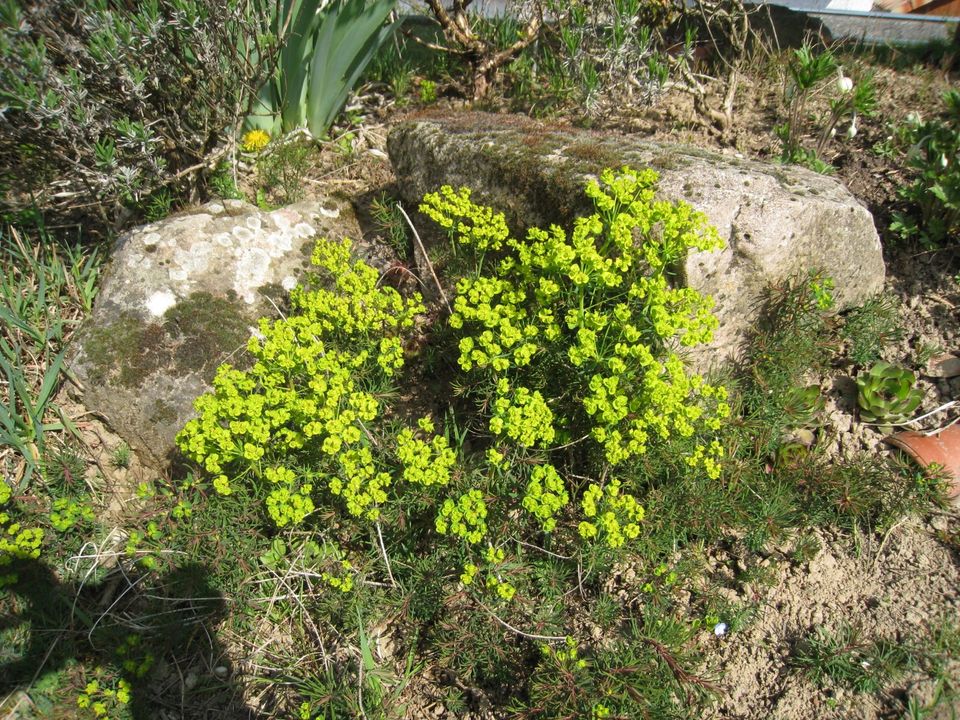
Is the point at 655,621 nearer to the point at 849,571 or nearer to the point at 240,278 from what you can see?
the point at 849,571

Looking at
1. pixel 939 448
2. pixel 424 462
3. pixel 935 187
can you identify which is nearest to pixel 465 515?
pixel 424 462

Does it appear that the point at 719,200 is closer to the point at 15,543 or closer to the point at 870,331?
the point at 870,331

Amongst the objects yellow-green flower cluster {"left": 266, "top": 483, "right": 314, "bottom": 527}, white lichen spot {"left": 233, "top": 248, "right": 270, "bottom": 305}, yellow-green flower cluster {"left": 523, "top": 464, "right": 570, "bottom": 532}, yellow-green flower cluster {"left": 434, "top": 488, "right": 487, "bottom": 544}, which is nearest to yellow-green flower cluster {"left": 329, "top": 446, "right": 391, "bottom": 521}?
yellow-green flower cluster {"left": 266, "top": 483, "right": 314, "bottom": 527}

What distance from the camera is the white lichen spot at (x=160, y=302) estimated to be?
11.1ft

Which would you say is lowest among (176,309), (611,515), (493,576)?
(493,576)

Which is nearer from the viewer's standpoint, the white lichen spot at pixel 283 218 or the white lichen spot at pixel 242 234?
the white lichen spot at pixel 242 234

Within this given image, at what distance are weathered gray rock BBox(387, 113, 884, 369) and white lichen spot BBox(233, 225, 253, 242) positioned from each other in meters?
1.09

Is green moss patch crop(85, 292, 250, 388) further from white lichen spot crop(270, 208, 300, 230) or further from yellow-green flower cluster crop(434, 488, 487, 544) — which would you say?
yellow-green flower cluster crop(434, 488, 487, 544)

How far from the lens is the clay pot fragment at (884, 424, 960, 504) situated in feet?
9.34

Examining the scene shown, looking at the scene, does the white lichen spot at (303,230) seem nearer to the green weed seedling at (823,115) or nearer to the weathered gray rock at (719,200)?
the weathered gray rock at (719,200)

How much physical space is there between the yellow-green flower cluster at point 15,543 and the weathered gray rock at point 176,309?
1.84 feet

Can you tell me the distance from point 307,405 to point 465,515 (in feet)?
2.44

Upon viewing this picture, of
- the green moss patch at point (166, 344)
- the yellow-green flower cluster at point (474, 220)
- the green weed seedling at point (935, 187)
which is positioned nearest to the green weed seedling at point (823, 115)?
the green weed seedling at point (935, 187)

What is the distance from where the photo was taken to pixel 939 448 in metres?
2.93
